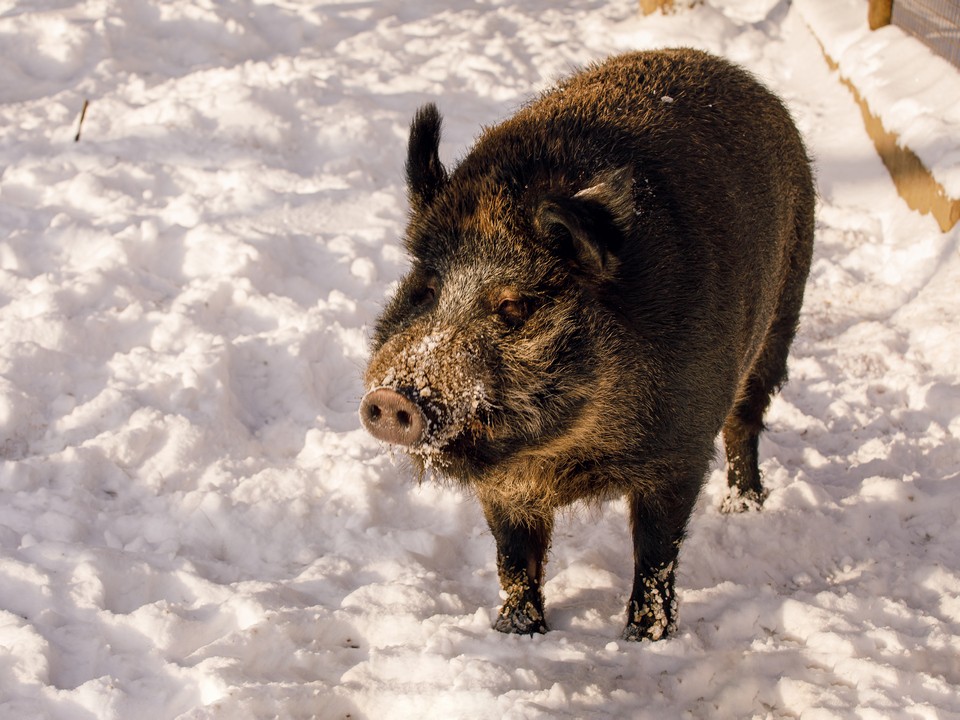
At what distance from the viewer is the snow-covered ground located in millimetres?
3201

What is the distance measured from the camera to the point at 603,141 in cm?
337

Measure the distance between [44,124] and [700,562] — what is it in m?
5.52

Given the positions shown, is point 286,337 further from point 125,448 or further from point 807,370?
point 807,370

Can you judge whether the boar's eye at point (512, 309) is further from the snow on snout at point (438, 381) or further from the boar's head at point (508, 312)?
the snow on snout at point (438, 381)

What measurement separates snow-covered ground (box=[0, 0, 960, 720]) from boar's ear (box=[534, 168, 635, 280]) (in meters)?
1.32

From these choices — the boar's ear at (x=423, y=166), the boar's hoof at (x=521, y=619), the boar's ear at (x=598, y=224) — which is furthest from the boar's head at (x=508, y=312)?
the boar's hoof at (x=521, y=619)

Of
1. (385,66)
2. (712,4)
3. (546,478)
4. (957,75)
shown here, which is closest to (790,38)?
(712,4)

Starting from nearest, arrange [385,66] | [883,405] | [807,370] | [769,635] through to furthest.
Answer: [769,635] < [883,405] < [807,370] < [385,66]

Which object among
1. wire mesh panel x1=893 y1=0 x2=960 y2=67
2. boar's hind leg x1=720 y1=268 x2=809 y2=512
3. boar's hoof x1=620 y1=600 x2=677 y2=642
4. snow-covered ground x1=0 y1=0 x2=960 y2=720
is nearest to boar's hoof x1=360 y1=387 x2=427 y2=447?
snow-covered ground x1=0 y1=0 x2=960 y2=720

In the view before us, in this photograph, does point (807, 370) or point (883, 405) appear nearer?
point (883, 405)

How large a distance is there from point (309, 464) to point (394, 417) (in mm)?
1977

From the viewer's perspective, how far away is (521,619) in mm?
3625

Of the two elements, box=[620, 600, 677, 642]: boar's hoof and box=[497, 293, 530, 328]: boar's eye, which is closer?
box=[497, 293, 530, 328]: boar's eye

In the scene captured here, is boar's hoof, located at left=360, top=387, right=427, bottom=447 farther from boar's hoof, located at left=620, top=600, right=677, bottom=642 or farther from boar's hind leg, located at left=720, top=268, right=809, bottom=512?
boar's hind leg, located at left=720, top=268, right=809, bottom=512
